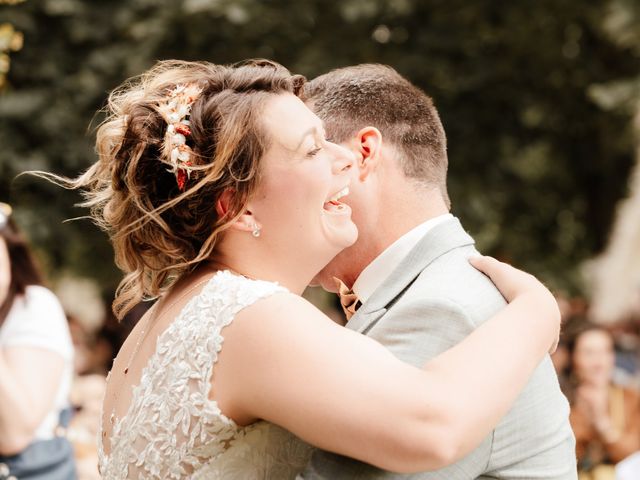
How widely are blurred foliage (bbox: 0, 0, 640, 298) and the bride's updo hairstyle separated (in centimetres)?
509

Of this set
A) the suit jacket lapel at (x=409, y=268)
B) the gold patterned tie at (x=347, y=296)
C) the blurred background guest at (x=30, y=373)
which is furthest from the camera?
the blurred background guest at (x=30, y=373)

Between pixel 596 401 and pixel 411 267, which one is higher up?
pixel 411 267

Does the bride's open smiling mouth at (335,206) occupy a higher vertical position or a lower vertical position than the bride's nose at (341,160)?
lower

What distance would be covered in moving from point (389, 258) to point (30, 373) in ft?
6.11

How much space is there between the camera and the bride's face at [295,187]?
2.28 metres

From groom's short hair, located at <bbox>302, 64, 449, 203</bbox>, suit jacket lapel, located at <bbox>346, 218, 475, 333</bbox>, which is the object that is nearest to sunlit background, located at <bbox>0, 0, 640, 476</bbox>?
groom's short hair, located at <bbox>302, 64, 449, 203</bbox>

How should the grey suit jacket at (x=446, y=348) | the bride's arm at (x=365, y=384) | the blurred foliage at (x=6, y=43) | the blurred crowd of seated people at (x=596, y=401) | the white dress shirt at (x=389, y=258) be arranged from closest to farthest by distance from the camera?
the bride's arm at (x=365, y=384) → the grey suit jacket at (x=446, y=348) → the white dress shirt at (x=389, y=258) → the blurred crowd of seated people at (x=596, y=401) → the blurred foliage at (x=6, y=43)

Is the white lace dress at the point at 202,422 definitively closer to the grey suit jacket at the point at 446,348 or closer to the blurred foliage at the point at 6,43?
the grey suit jacket at the point at 446,348

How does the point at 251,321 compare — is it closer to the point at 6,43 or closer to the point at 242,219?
the point at 242,219

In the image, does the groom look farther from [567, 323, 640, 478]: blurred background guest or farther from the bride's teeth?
[567, 323, 640, 478]: blurred background guest

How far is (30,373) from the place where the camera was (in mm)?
3826

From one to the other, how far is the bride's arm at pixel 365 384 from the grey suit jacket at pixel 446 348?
0.34ft

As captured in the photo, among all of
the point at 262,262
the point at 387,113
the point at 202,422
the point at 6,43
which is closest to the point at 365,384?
the point at 202,422

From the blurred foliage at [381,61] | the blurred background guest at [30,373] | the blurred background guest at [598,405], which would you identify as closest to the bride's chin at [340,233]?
the blurred background guest at [30,373]
